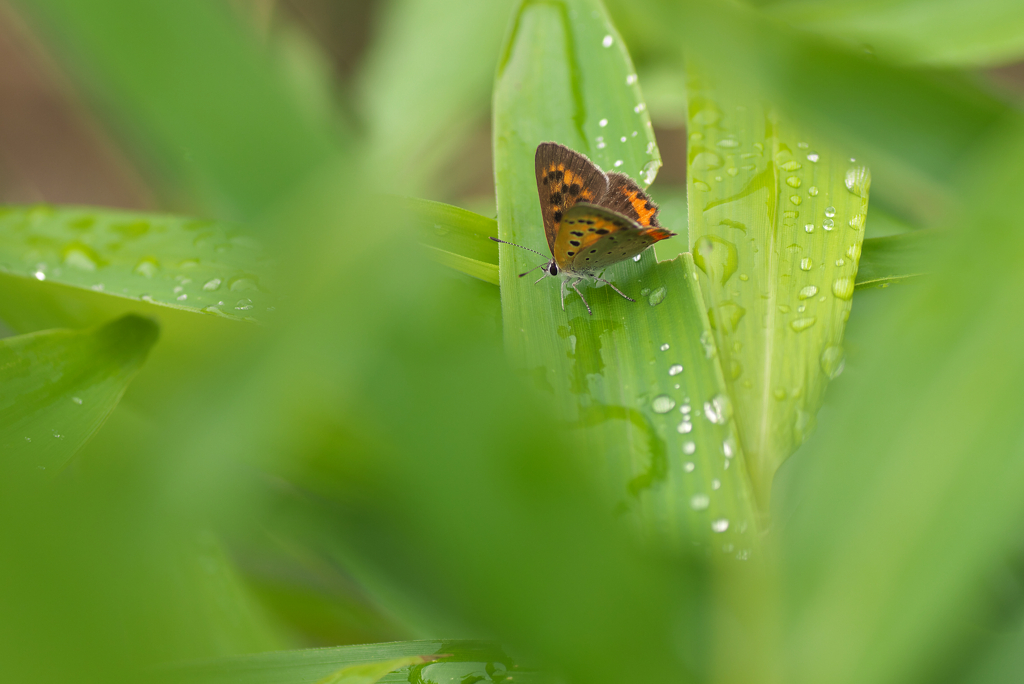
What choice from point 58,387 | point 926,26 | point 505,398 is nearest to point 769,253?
point 505,398

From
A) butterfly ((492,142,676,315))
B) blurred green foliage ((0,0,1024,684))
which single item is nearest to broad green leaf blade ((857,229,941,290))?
blurred green foliage ((0,0,1024,684))

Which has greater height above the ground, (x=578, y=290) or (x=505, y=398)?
(x=578, y=290)

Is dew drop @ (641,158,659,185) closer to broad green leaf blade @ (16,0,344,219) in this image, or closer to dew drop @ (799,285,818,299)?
dew drop @ (799,285,818,299)

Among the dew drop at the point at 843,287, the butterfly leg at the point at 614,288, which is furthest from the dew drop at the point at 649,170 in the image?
the dew drop at the point at 843,287

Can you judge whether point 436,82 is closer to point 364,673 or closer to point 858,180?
point 858,180

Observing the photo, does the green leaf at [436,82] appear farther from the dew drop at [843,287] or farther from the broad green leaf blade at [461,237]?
the dew drop at [843,287]

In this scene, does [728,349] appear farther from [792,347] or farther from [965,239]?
[965,239]

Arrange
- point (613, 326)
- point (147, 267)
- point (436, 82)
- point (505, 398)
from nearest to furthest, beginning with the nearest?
1. point (505, 398)
2. point (613, 326)
3. point (147, 267)
4. point (436, 82)
